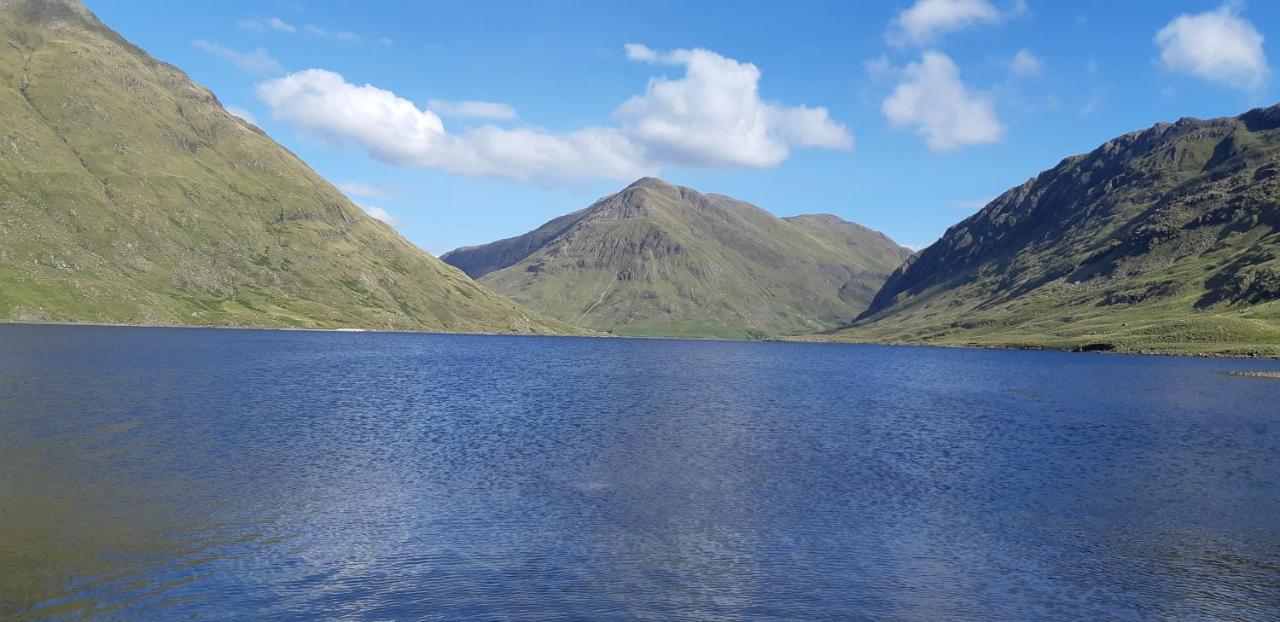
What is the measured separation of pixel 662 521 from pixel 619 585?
34.1ft

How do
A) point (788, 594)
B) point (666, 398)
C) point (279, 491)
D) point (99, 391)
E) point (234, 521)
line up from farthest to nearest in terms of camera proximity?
point (666, 398) → point (99, 391) → point (279, 491) → point (234, 521) → point (788, 594)

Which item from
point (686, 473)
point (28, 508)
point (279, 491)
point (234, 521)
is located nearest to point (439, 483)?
point (279, 491)

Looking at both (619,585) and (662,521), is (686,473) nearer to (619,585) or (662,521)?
(662,521)

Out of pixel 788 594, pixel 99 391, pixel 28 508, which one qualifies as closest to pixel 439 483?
pixel 28 508

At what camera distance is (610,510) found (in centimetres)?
4328

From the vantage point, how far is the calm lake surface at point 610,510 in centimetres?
2944

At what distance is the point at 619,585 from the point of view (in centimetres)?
3077

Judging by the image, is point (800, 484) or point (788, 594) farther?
point (800, 484)

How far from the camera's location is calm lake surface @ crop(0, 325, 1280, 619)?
29.4m

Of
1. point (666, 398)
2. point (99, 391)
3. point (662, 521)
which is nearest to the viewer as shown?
point (662, 521)

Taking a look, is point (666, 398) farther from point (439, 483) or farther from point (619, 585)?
point (619, 585)

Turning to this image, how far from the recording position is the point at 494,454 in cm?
5950

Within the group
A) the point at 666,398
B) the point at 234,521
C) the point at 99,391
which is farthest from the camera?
the point at 666,398

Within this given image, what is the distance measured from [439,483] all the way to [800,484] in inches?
865
